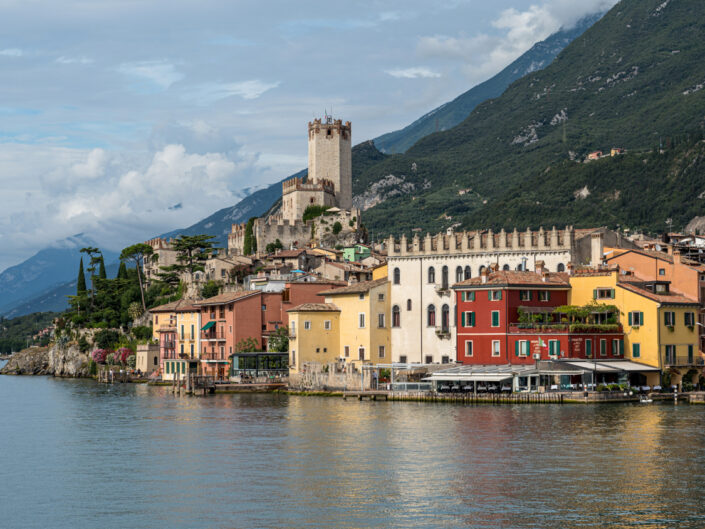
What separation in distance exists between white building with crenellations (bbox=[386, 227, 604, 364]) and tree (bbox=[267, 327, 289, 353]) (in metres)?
10.5

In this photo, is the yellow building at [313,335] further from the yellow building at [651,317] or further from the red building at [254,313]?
the yellow building at [651,317]

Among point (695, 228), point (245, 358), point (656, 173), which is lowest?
point (245, 358)

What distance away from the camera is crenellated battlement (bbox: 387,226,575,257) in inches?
3221

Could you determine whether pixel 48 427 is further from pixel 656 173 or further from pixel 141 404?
pixel 656 173

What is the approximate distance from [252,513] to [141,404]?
4528cm

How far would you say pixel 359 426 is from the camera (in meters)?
58.7

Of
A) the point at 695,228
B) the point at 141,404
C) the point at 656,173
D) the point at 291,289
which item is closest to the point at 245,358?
the point at 291,289

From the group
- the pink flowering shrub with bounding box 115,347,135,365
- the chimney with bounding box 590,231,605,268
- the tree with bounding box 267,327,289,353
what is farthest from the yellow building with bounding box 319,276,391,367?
the pink flowering shrub with bounding box 115,347,135,365

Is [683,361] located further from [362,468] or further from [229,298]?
[229,298]

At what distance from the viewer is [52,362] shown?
148m

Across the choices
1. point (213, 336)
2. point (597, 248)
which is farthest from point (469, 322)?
point (213, 336)

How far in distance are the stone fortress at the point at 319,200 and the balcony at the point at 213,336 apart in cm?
3614

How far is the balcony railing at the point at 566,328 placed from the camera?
241 feet

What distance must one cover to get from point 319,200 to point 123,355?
32963mm
